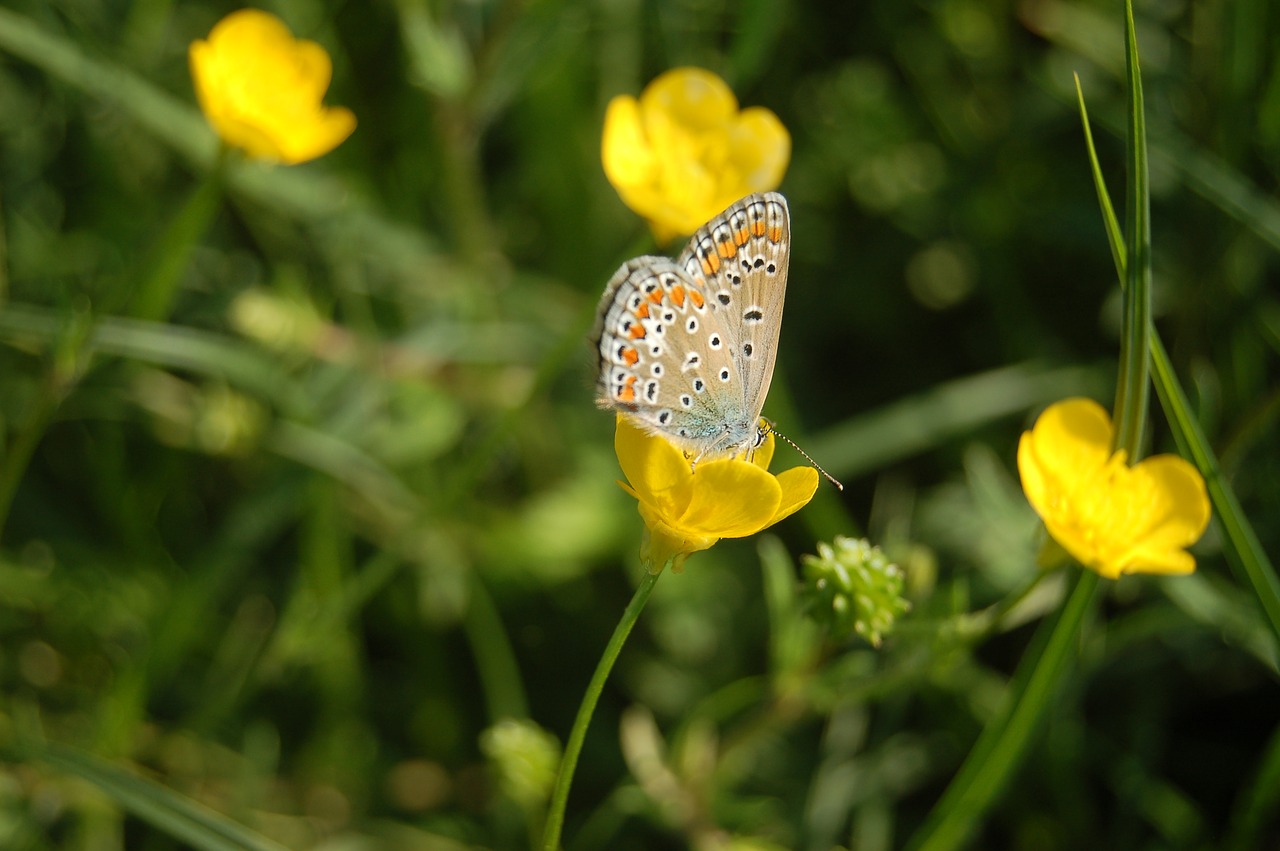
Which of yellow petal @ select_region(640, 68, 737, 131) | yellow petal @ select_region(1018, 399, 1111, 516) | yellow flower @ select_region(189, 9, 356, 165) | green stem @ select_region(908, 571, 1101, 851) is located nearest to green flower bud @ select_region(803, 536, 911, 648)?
green stem @ select_region(908, 571, 1101, 851)

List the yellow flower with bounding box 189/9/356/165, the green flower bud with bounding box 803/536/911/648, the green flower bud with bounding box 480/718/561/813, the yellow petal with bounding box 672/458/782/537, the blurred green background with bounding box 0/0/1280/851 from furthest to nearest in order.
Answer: the blurred green background with bounding box 0/0/1280/851 < the green flower bud with bounding box 480/718/561/813 < the yellow flower with bounding box 189/9/356/165 < the green flower bud with bounding box 803/536/911/648 < the yellow petal with bounding box 672/458/782/537

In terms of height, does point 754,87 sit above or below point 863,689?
above

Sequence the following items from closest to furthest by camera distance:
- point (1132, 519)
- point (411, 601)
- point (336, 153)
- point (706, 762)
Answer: point (1132, 519)
point (706, 762)
point (411, 601)
point (336, 153)

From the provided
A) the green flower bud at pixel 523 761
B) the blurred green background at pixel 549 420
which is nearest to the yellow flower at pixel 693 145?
the blurred green background at pixel 549 420

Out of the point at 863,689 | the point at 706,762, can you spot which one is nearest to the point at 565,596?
the point at 706,762

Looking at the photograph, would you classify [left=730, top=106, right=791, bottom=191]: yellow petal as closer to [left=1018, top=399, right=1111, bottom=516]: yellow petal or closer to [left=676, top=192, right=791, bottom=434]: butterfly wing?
[left=676, top=192, right=791, bottom=434]: butterfly wing

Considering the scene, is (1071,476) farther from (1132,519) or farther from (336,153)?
(336,153)

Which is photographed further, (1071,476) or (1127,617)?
(1127,617)
